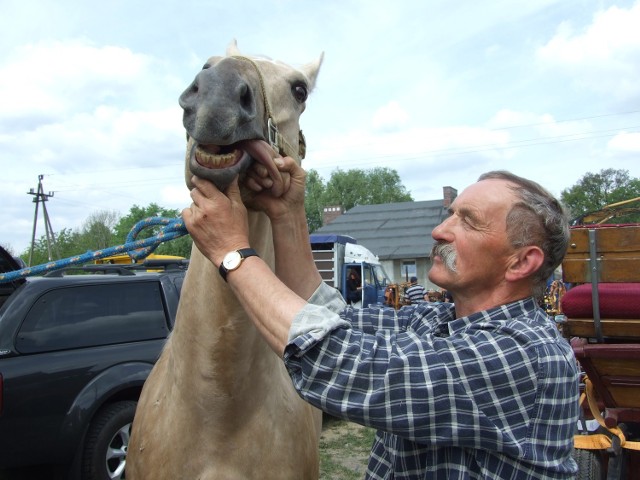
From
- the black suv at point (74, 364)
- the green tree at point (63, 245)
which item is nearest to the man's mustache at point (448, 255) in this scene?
the black suv at point (74, 364)

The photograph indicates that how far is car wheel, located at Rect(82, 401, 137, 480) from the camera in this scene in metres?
4.59

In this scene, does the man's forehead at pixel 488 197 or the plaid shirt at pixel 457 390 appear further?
the man's forehead at pixel 488 197

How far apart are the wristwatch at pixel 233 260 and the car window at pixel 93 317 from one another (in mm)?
3804

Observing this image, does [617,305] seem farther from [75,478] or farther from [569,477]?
[75,478]

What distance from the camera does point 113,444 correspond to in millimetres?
4805

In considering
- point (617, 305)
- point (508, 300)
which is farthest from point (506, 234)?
point (617, 305)

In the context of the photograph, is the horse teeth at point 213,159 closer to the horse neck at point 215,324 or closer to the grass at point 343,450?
the horse neck at point 215,324

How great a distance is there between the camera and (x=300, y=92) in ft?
6.84

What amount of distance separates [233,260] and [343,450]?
5.26m

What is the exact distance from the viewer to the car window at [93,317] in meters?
4.60

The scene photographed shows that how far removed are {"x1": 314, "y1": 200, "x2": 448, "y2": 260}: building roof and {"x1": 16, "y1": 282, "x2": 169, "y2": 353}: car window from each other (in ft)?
88.9

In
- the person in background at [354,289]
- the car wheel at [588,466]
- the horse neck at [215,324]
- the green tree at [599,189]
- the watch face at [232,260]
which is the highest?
the green tree at [599,189]

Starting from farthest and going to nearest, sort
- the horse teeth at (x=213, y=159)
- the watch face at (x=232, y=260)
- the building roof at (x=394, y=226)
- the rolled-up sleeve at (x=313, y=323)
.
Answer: the building roof at (x=394, y=226), the horse teeth at (x=213, y=159), the watch face at (x=232, y=260), the rolled-up sleeve at (x=313, y=323)

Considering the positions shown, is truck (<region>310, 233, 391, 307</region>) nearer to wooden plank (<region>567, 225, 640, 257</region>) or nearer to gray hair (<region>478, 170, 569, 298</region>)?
wooden plank (<region>567, 225, 640, 257</region>)
